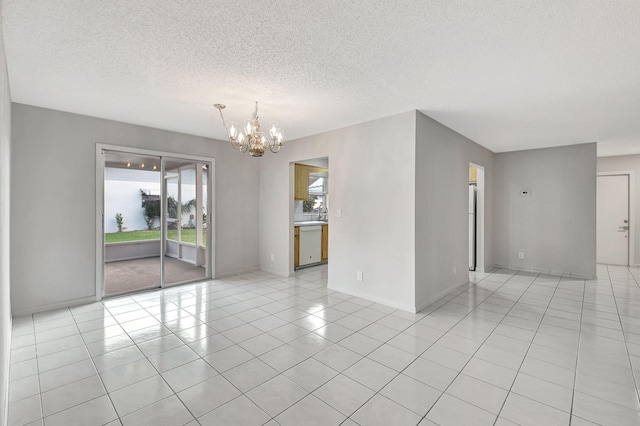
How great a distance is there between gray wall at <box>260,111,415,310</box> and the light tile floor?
15.0 inches

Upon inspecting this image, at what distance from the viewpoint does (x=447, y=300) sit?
4.28 metres

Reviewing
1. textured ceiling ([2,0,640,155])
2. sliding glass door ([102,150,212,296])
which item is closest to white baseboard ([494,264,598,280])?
textured ceiling ([2,0,640,155])

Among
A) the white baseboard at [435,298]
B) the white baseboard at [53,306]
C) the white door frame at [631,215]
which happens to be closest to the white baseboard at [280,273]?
the white baseboard at [435,298]

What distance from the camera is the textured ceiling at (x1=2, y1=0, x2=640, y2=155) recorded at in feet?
6.15

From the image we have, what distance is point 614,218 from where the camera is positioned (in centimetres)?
678

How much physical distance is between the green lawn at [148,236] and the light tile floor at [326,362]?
0.96 m

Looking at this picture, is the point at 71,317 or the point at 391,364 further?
the point at 71,317

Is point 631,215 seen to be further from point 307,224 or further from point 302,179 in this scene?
point 302,179

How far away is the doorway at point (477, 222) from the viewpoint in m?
6.14

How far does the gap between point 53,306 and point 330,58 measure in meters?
4.46

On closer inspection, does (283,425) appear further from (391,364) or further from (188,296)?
(188,296)

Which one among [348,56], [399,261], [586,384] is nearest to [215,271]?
[399,261]

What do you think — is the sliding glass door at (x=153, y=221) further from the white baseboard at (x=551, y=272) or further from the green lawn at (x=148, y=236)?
the white baseboard at (x=551, y=272)

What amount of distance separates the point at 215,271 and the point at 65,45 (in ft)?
12.8
